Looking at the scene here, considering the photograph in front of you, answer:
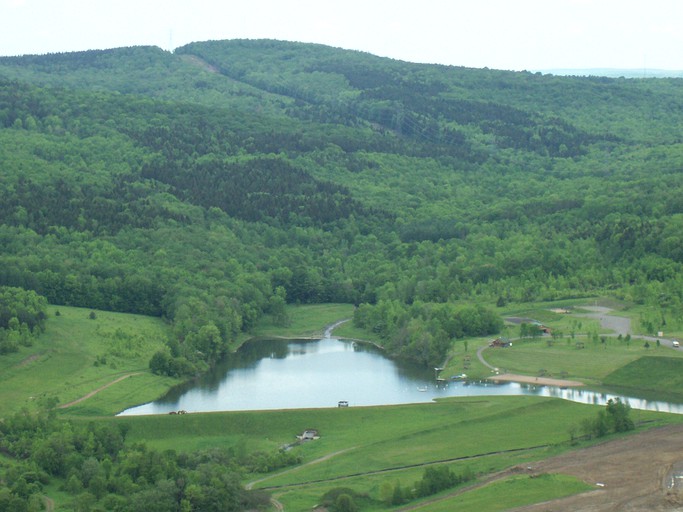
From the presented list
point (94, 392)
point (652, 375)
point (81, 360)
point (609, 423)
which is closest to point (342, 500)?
point (609, 423)

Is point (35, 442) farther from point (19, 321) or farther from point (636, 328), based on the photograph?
point (636, 328)

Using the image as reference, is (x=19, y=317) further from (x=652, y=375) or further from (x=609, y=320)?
(x=652, y=375)

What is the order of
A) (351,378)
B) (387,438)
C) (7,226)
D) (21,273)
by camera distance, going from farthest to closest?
(7,226) → (21,273) → (351,378) → (387,438)

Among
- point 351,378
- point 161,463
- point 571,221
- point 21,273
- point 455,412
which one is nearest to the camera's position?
point 161,463

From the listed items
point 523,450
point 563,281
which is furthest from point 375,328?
point 523,450

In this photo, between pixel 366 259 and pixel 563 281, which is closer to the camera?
pixel 563 281

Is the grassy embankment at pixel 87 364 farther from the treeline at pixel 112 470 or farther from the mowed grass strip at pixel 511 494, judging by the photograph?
the mowed grass strip at pixel 511 494

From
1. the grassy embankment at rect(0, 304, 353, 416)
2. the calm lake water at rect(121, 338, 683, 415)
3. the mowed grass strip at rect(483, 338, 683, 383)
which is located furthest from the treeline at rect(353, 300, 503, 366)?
the grassy embankment at rect(0, 304, 353, 416)
